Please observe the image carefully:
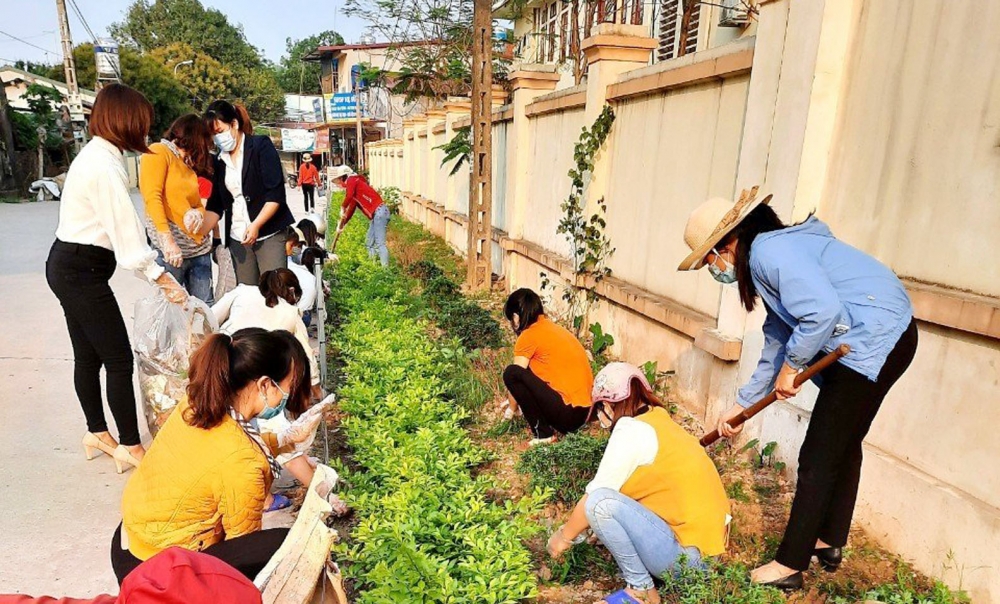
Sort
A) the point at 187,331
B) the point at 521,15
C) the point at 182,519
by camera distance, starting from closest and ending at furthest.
Result: the point at 182,519 → the point at 187,331 → the point at 521,15

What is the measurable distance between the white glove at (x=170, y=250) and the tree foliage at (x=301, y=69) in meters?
57.4

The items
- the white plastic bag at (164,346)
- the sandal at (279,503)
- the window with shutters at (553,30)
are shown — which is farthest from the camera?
the window with shutters at (553,30)

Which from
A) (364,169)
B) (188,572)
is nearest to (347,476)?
(188,572)

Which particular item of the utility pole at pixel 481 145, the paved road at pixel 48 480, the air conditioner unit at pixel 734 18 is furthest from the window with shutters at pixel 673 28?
the paved road at pixel 48 480

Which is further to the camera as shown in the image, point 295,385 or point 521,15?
Answer: point 521,15

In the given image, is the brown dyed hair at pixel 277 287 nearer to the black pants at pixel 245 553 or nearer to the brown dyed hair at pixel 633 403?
the black pants at pixel 245 553

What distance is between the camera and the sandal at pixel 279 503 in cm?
308

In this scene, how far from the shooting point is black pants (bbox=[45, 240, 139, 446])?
2.97 m

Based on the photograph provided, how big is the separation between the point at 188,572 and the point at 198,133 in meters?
3.46

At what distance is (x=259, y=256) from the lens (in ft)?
14.2

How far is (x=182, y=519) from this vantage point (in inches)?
77.6

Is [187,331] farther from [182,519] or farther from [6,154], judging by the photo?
[6,154]

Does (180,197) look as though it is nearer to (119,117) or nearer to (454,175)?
(119,117)

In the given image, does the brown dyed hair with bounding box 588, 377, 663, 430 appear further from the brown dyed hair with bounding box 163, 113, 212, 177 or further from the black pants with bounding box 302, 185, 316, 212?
the black pants with bounding box 302, 185, 316, 212
